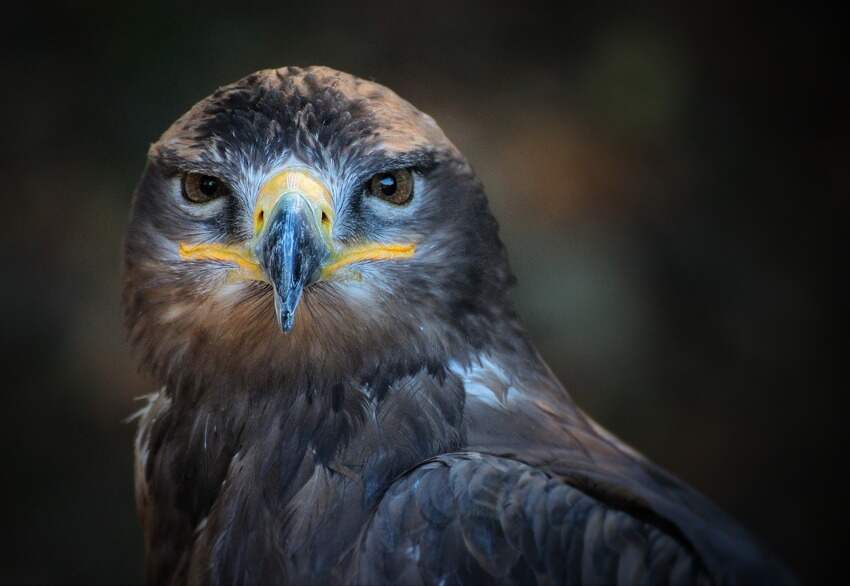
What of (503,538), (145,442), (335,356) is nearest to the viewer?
(503,538)

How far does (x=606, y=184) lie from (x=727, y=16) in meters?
0.54

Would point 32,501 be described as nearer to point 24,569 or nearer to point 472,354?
point 24,569

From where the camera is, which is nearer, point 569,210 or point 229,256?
point 229,256

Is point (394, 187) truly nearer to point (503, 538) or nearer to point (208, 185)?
point (208, 185)

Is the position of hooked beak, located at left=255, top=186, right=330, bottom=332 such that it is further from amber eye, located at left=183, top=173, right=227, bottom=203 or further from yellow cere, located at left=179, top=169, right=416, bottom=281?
amber eye, located at left=183, top=173, right=227, bottom=203

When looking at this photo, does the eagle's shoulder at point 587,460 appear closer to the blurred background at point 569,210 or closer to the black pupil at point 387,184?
the black pupil at point 387,184

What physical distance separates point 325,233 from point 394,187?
0.17 meters

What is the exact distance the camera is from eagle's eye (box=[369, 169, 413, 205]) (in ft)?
5.23

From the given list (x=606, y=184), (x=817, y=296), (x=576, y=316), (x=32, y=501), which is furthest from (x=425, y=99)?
(x=32, y=501)

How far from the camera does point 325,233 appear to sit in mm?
1498

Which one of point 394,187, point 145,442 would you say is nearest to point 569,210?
point 394,187

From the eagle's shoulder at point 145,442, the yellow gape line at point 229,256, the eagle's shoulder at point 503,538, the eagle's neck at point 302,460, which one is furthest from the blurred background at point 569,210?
the eagle's shoulder at point 503,538

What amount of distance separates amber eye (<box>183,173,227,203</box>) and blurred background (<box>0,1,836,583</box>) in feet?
3.59

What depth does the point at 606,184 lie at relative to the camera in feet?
9.42
